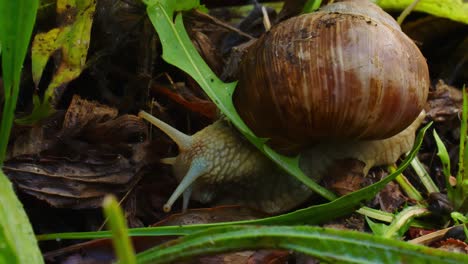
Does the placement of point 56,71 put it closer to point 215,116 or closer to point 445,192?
point 215,116

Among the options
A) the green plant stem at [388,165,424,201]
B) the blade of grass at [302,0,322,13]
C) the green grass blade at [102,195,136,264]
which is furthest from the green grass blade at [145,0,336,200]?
the green grass blade at [102,195,136,264]

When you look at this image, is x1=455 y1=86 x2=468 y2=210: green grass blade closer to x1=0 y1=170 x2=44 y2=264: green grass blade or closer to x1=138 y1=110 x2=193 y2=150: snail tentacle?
x1=138 y1=110 x2=193 y2=150: snail tentacle

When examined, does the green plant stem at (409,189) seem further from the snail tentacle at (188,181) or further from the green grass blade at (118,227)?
the green grass blade at (118,227)

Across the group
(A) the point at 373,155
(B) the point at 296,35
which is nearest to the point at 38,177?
(B) the point at 296,35

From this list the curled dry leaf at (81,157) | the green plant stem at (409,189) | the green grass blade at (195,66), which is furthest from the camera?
the green plant stem at (409,189)

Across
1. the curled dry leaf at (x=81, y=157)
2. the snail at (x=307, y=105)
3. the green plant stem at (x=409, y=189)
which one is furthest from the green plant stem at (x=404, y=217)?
the curled dry leaf at (x=81, y=157)

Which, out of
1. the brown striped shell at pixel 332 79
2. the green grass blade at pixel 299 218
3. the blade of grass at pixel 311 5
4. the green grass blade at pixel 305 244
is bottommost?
the green grass blade at pixel 299 218
